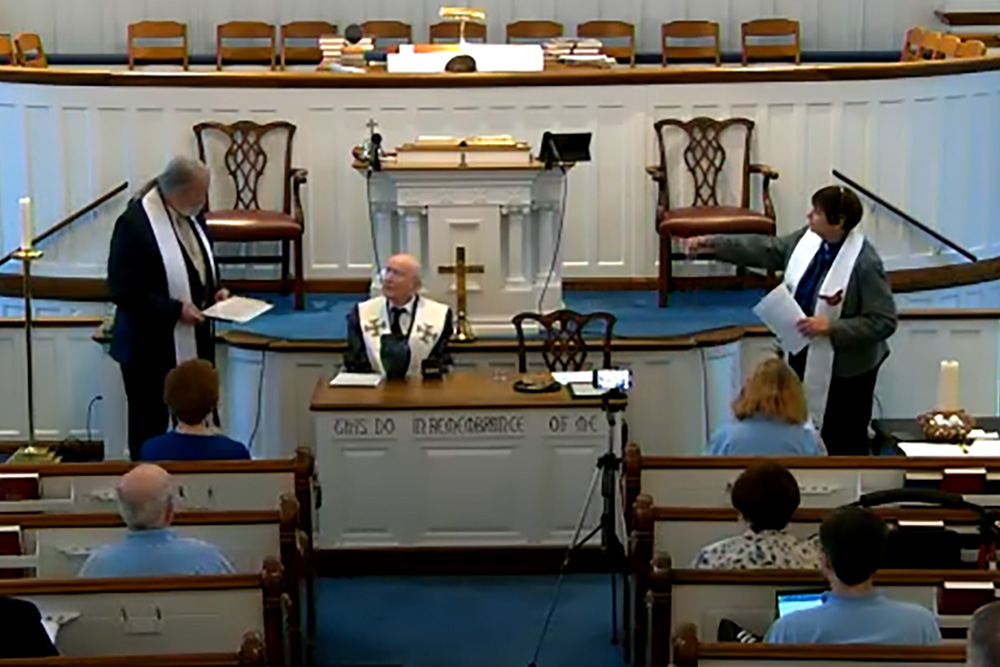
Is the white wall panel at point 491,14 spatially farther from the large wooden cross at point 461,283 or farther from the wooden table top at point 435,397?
the wooden table top at point 435,397

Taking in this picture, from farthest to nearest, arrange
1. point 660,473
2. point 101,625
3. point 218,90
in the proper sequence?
point 218,90 → point 660,473 → point 101,625

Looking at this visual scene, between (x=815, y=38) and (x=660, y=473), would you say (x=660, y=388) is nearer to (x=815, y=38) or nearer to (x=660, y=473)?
(x=660, y=473)

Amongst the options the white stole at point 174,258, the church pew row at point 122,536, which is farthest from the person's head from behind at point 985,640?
the white stole at point 174,258

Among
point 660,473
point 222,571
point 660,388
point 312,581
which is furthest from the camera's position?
point 660,388

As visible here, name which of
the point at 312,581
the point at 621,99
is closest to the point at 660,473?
the point at 312,581

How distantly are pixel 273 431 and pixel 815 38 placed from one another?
8803mm

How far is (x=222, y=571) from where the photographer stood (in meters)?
6.05

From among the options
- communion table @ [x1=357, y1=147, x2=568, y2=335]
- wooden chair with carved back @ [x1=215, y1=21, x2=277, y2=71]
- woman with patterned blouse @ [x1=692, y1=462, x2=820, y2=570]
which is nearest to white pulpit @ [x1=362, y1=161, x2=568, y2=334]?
communion table @ [x1=357, y1=147, x2=568, y2=335]

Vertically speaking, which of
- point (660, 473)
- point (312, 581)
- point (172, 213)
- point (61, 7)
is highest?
point (61, 7)

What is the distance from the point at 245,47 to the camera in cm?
1577

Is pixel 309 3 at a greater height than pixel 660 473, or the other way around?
pixel 309 3

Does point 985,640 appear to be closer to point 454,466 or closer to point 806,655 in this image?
point 806,655

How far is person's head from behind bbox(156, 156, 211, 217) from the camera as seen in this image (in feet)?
27.0

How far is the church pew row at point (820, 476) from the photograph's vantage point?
679cm
